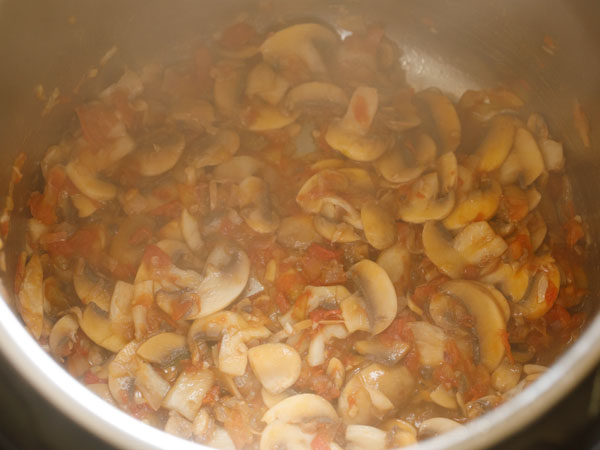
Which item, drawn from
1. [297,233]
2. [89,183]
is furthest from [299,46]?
[89,183]

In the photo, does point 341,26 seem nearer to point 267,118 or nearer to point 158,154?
point 267,118

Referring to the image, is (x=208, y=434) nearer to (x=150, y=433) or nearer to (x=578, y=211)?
(x=150, y=433)

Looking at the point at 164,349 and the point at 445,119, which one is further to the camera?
the point at 445,119

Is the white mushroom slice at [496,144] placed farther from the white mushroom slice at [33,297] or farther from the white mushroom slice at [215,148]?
the white mushroom slice at [33,297]

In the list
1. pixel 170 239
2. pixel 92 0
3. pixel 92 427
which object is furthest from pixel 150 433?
pixel 92 0

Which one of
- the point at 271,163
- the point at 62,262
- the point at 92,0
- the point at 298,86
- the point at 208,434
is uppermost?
the point at 92,0

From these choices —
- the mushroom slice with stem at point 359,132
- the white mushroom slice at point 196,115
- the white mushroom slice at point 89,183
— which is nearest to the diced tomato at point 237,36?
the white mushroom slice at point 196,115

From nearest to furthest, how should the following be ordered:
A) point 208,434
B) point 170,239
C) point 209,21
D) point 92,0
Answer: point 208,434 → point 92,0 → point 170,239 → point 209,21
